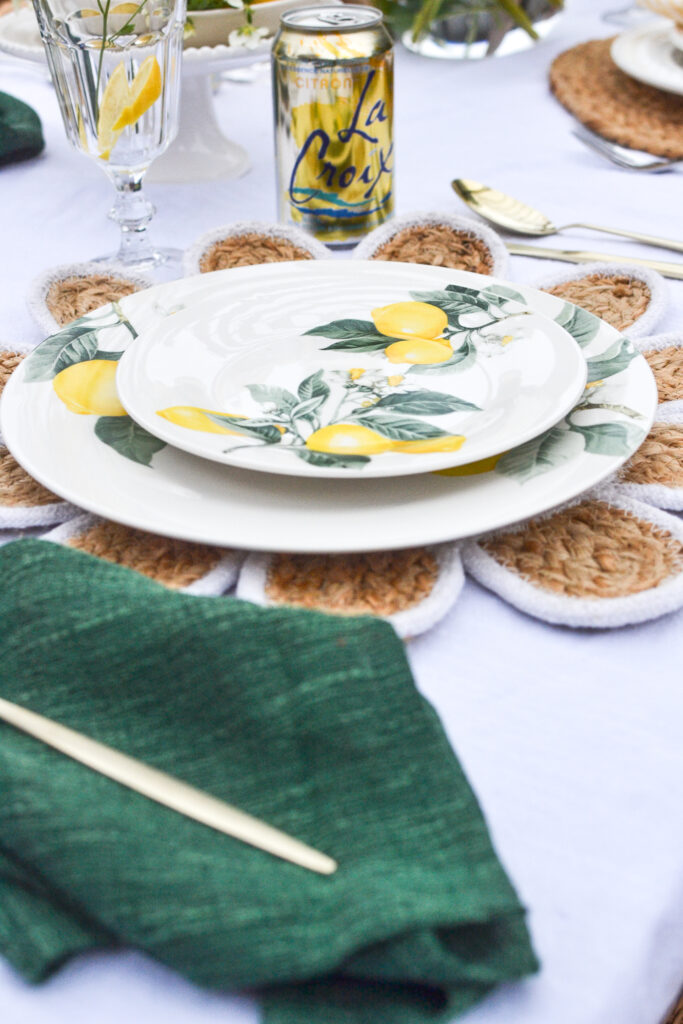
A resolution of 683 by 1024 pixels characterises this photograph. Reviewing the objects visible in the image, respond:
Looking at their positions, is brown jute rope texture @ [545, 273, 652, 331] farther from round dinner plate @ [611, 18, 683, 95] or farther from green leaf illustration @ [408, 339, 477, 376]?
round dinner plate @ [611, 18, 683, 95]

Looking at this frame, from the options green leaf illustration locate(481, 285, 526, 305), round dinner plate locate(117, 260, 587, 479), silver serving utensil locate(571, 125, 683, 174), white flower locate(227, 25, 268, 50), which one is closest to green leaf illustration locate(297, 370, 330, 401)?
round dinner plate locate(117, 260, 587, 479)

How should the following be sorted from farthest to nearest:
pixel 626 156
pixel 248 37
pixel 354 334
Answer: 1. pixel 626 156
2. pixel 248 37
3. pixel 354 334

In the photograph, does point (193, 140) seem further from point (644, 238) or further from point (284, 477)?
point (284, 477)

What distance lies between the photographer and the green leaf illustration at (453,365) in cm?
44

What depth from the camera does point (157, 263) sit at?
0.65 metres

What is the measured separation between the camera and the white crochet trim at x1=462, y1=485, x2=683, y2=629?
0.33 metres

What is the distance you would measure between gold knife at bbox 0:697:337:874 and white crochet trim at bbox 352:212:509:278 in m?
0.38

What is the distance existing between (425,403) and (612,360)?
90 millimetres

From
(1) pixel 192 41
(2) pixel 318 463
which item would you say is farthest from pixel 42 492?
(1) pixel 192 41

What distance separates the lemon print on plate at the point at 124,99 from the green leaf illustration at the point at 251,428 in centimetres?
28

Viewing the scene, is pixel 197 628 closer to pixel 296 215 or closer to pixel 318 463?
pixel 318 463

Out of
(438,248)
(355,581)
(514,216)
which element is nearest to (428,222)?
(438,248)

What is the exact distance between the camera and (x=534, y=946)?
0.81 ft

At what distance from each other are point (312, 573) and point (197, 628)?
0.22 ft
